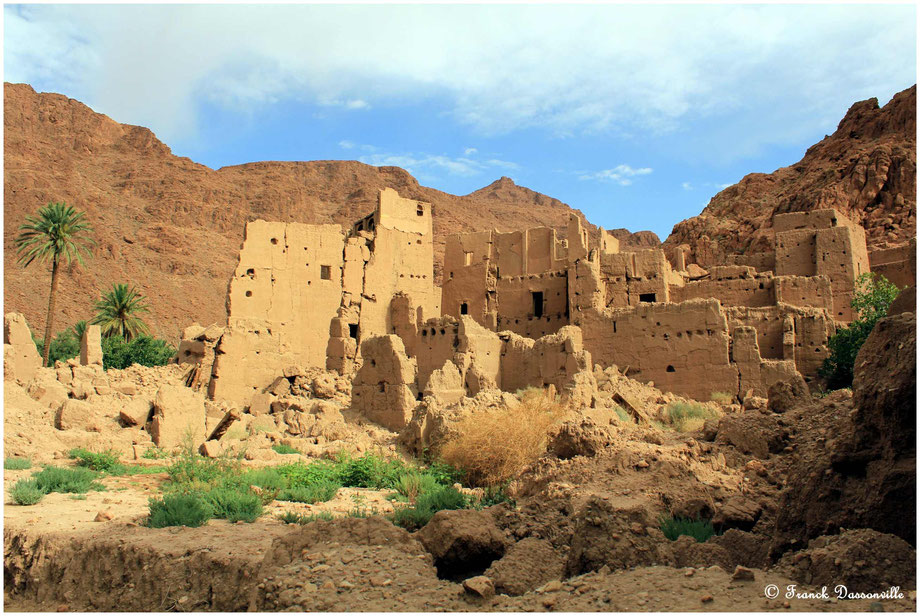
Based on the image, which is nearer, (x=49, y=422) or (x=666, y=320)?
(x=49, y=422)

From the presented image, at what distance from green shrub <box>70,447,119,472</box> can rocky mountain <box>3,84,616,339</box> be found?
4330 cm

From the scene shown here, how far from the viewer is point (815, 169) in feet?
150

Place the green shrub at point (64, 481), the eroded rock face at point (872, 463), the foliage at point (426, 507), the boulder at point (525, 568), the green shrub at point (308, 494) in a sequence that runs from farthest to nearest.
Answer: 1. the green shrub at point (64, 481)
2. the green shrub at point (308, 494)
3. the foliage at point (426, 507)
4. the boulder at point (525, 568)
5. the eroded rock face at point (872, 463)

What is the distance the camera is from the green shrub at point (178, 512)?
7.34m

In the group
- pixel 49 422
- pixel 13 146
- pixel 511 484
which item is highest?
pixel 13 146

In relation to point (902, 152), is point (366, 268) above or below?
below

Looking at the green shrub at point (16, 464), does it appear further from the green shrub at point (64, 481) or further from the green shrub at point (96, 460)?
the green shrub at point (64, 481)

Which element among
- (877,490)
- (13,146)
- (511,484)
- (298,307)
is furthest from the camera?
(13,146)

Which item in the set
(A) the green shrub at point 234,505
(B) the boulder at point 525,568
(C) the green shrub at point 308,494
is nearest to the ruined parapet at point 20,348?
(C) the green shrub at point 308,494

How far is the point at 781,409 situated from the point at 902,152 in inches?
1393

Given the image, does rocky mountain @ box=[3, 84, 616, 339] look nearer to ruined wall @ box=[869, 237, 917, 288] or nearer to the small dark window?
the small dark window

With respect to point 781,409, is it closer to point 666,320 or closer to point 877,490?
point 877,490

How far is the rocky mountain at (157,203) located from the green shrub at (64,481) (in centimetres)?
4502

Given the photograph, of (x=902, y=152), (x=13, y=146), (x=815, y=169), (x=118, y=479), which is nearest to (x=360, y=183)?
(x=13, y=146)
